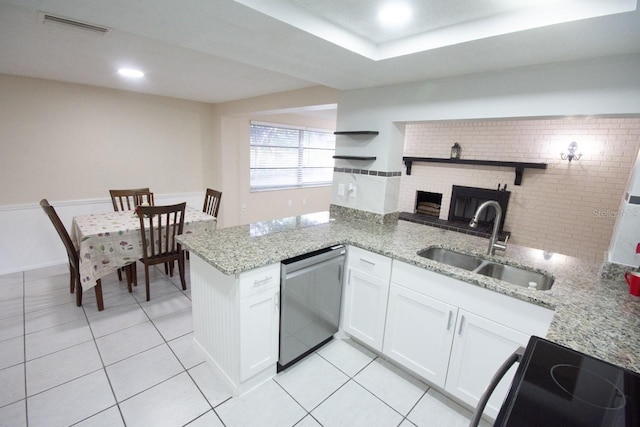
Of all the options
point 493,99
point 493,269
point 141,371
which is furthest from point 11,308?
point 493,99

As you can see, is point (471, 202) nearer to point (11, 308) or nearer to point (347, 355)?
point (347, 355)

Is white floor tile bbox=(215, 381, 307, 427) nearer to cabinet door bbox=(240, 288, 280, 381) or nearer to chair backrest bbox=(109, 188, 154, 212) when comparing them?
cabinet door bbox=(240, 288, 280, 381)

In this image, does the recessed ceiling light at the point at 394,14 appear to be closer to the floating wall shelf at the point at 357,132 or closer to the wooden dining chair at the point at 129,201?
the floating wall shelf at the point at 357,132

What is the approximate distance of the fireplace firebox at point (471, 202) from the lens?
14.9 ft

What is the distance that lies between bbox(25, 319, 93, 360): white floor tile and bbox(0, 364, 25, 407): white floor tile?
0.12 meters

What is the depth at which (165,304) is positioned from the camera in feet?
8.93

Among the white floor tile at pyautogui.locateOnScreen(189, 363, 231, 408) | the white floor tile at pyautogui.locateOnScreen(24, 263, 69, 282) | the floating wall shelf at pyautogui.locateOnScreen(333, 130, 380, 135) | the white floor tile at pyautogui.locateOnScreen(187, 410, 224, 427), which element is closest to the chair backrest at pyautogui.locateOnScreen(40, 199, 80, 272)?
the white floor tile at pyautogui.locateOnScreen(24, 263, 69, 282)

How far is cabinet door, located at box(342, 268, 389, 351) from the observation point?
2.00 metres

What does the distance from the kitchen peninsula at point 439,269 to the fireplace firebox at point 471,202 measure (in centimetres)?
279

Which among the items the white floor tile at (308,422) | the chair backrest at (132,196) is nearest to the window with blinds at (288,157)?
the chair backrest at (132,196)

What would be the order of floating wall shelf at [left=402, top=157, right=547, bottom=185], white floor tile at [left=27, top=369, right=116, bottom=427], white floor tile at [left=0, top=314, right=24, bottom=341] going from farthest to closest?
floating wall shelf at [left=402, top=157, right=547, bottom=185] → white floor tile at [left=0, top=314, right=24, bottom=341] → white floor tile at [left=27, top=369, right=116, bottom=427]

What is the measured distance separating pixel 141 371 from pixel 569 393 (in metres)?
2.26

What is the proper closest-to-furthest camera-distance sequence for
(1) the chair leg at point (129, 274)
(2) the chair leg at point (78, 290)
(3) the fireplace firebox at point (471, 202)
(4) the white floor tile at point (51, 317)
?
(4) the white floor tile at point (51, 317)
(2) the chair leg at point (78, 290)
(1) the chair leg at point (129, 274)
(3) the fireplace firebox at point (471, 202)

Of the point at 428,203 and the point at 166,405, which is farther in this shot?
the point at 428,203
